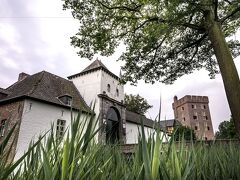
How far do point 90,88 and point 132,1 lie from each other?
14.2 m

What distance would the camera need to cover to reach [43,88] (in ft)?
59.8

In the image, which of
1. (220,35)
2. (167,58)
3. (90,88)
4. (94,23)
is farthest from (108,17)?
(90,88)

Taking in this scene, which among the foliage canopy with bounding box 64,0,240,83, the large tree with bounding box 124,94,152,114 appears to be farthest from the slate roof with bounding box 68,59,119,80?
the foliage canopy with bounding box 64,0,240,83

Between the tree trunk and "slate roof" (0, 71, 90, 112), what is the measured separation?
10.9 metres

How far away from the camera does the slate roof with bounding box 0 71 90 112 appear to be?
16.5 m

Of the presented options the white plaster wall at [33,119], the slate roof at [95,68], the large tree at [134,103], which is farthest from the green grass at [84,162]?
the large tree at [134,103]

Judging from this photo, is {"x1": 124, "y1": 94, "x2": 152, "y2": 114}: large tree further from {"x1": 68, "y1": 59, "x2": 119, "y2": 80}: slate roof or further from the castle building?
the castle building

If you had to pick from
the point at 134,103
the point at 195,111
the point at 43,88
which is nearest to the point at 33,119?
the point at 43,88

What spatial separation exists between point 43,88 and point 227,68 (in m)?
15.4

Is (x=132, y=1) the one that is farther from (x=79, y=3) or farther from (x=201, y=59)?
(x=201, y=59)

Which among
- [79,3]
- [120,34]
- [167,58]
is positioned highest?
[79,3]

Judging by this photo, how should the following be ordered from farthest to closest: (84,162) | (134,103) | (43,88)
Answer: (134,103) → (43,88) → (84,162)

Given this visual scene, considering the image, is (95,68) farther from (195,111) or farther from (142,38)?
(195,111)

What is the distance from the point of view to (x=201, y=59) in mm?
10617
